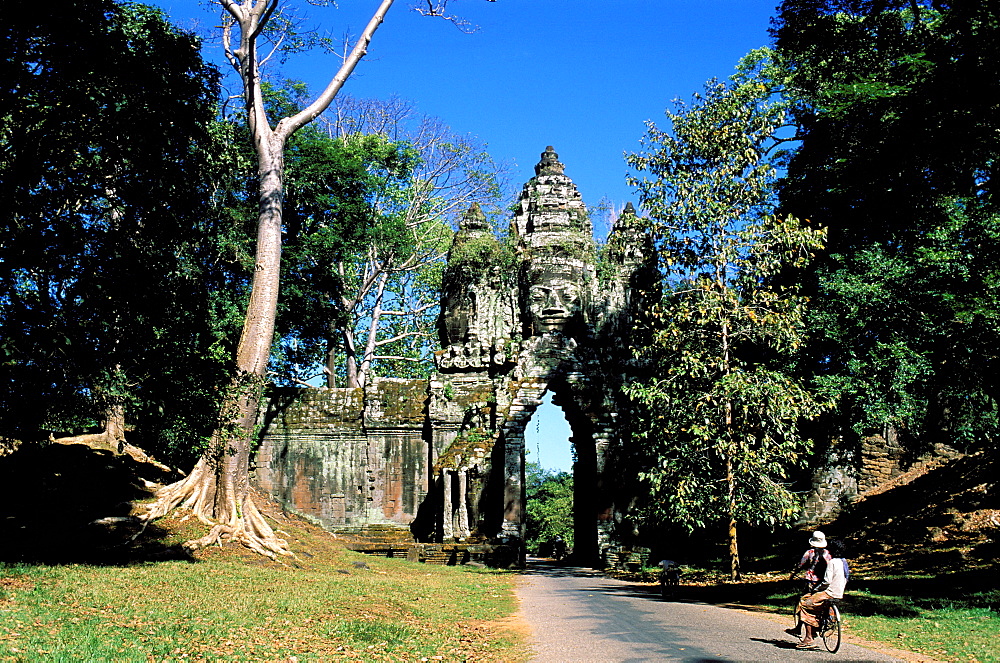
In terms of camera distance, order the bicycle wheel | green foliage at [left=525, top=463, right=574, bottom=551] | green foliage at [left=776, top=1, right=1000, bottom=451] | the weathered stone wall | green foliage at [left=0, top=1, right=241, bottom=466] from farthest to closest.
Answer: green foliage at [left=525, top=463, right=574, bottom=551] → the weathered stone wall → green foliage at [left=776, top=1, right=1000, bottom=451] → green foliage at [left=0, top=1, right=241, bottom=466] → the bicycle wheel

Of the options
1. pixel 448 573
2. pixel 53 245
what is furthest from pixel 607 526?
pixel 53 245

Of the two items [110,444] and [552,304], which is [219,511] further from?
[552,304]

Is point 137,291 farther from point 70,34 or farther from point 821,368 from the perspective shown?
point 821,368

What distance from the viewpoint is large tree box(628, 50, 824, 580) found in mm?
16453

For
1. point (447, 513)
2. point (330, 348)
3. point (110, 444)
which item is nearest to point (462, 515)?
point (447, 513)

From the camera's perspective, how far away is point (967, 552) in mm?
17031

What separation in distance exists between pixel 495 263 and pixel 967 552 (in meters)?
16.5

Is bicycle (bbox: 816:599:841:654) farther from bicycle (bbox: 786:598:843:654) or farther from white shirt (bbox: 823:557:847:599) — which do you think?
white shirt (bbox: 823:557:847:599)

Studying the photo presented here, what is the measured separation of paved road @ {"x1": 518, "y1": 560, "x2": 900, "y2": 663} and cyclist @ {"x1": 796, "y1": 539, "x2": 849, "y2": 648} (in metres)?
0.30

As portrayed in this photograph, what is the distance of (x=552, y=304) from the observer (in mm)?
27797

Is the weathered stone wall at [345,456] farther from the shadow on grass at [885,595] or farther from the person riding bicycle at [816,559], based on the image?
the person riding bicycle at [816,559]

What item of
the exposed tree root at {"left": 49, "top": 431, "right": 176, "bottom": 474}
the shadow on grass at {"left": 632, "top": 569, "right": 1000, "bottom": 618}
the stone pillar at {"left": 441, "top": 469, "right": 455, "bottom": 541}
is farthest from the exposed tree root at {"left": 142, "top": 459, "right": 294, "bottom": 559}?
the shadow on grass at {"left": 632, "top": 569, "right": 1000, "bottom": 618}

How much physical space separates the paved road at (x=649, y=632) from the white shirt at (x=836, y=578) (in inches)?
27.1

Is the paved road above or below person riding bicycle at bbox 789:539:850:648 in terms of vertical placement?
below
